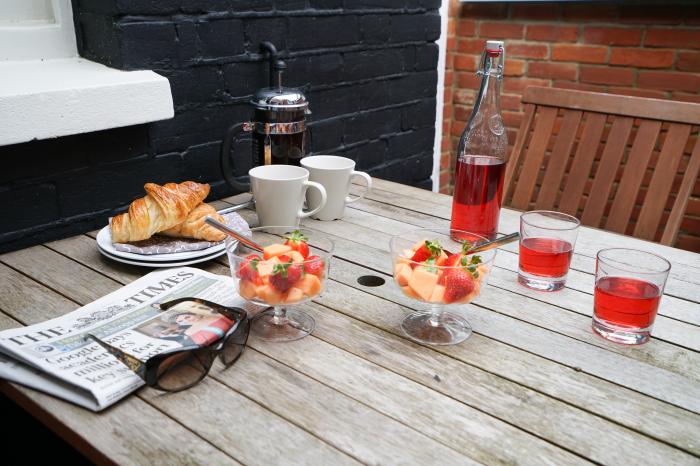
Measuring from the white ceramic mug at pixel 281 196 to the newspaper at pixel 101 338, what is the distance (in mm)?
199

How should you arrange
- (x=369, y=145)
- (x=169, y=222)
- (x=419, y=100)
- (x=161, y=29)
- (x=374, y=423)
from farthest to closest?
(x=419, y=100), (x=369, y=145), (x=161, y=29), (x=169, y=222), (x=374, y=423)

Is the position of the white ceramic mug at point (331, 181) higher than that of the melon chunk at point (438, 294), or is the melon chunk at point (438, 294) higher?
the melon chunk at point (438, 294)

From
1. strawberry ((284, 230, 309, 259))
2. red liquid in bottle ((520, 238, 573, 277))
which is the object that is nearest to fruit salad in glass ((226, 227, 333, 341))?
strawberry ((284, 230, 309, 259))

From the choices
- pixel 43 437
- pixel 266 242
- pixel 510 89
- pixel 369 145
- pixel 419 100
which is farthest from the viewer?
pixel 510 89

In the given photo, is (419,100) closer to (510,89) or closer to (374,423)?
(510,89)

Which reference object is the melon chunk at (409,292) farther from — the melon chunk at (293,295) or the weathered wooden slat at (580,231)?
the weathered wooden slat at (580,231)

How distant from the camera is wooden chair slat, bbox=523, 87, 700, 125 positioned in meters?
1.25

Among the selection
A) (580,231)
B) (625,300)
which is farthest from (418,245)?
(580,231)

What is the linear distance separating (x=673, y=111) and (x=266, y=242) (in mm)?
920

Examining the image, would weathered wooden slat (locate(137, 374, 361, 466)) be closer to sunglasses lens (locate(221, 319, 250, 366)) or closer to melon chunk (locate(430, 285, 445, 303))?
sunglasses lens (locate(221, 319, 250, 366))

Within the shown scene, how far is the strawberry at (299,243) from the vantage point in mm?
775

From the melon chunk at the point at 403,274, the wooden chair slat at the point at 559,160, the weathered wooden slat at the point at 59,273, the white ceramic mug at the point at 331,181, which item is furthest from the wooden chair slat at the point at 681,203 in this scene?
the weathered wooden slat at the point at 59,273

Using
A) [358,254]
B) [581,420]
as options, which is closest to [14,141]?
[358,254]

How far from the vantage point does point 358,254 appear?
40.1 inches
